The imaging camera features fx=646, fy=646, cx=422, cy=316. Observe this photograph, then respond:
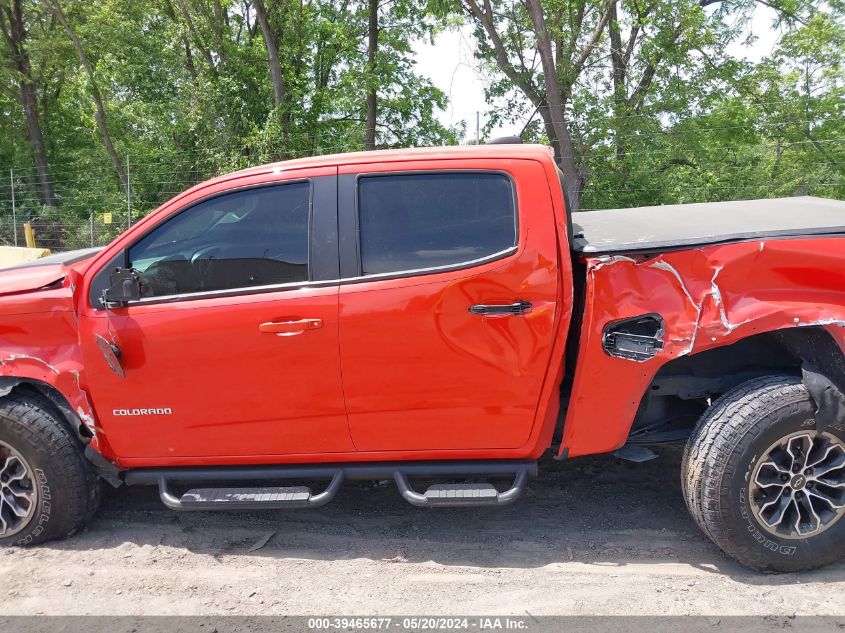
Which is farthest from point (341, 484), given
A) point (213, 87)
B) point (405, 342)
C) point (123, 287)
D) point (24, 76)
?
point (24, 76)

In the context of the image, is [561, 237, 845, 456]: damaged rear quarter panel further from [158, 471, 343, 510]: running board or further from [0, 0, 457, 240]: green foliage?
[0, 0, 457, 240]: green foliage

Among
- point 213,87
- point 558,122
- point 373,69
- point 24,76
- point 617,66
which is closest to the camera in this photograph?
point 558,122

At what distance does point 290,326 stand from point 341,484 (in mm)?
851

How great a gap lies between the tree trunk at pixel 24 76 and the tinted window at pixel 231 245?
20.8 meters

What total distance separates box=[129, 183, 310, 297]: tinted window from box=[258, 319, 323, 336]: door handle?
0.22 meters

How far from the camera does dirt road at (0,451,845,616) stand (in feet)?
9.71

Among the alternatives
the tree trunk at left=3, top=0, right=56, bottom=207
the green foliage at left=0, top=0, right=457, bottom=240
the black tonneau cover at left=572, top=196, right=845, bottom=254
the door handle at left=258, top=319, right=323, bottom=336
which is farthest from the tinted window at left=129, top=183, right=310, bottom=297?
the tree trunk at left=3, top=0, right=56, bottom=207

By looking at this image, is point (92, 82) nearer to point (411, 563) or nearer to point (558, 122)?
point (558, 122)

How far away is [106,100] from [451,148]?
22236 millimetres

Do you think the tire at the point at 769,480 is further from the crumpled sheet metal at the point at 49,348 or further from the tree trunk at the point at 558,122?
the tree trunk at the point at 558,122

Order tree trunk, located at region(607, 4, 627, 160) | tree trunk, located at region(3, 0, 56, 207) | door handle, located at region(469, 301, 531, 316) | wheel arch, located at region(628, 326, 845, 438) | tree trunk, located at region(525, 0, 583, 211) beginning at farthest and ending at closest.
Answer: tree trunk, located at region(3, 0, 56, 207)
tree trunk, located at region(607, 4, 627, 160)
tree trunk, located at region(525, 0, 583, 211)
wheel arch, located at region(628, 326, 845, 438)
door handle, located at region(469, 301, 531, 316)

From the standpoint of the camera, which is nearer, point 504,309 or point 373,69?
point 504,309

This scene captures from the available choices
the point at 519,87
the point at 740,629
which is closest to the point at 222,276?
the point at 740,629

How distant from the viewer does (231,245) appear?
3271mm
